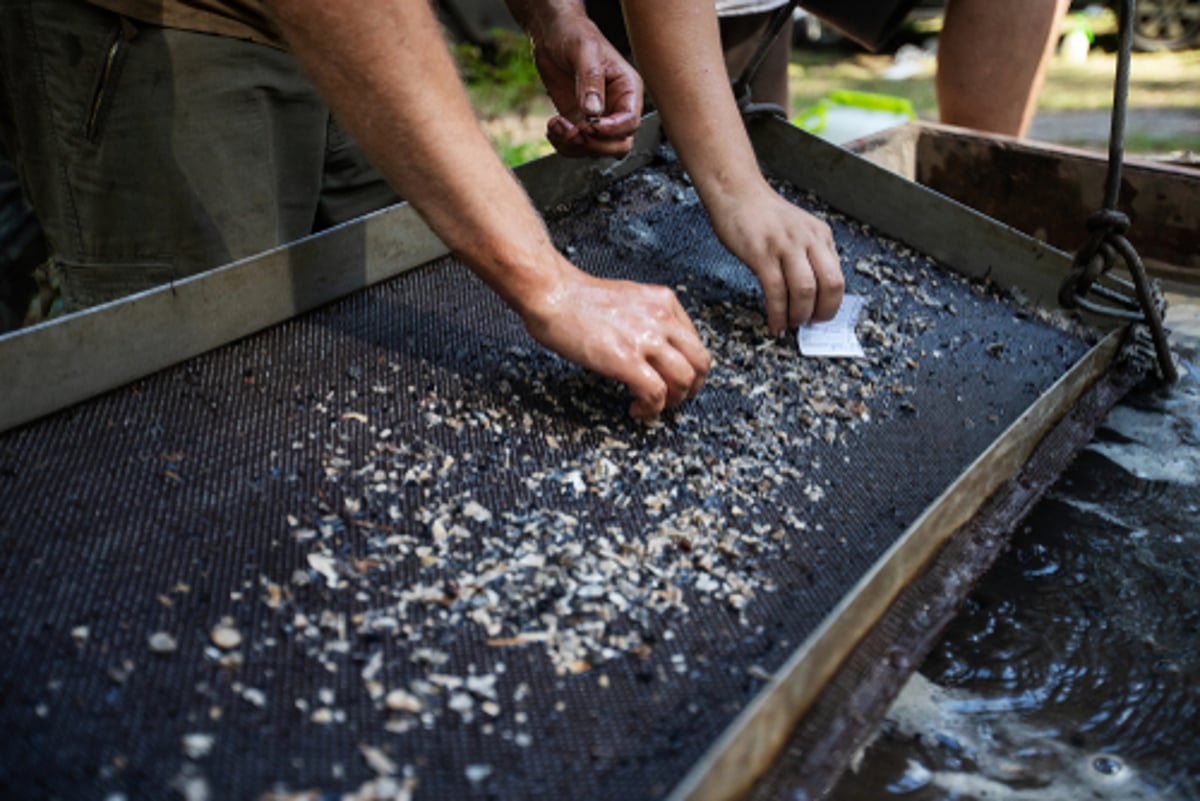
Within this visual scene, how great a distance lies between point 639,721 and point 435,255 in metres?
0.97

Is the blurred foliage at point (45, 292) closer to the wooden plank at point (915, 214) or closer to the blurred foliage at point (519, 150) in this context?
the wooden plank at point (915, 214)

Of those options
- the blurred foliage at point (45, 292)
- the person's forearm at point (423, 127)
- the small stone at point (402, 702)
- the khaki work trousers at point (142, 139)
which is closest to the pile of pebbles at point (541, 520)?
the small stone at point (402, 702)

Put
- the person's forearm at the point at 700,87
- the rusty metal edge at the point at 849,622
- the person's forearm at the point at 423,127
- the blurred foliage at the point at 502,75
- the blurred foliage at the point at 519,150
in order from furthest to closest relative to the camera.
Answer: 1. the blurred foliage at the point at 502,75
2. the blurred foliage at the point at 519,150
3. the person's forearm at the point at 700,87
4. the person's forearm at the point at 423,127
5. the rusty metal edge at the point at 849,622

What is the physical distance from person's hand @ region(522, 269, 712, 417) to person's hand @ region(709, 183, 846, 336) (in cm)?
29

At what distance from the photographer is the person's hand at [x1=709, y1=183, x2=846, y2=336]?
1.45 m

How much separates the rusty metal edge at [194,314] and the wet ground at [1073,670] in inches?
37.5

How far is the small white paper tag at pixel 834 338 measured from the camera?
59.1 inches

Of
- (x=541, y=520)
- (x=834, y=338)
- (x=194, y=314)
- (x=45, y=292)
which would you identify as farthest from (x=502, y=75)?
(x=541, y=520)

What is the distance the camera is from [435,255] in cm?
161

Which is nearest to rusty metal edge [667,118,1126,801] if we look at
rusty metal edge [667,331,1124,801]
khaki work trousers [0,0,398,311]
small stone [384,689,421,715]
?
rusty metal edge [667,331,1124,801]

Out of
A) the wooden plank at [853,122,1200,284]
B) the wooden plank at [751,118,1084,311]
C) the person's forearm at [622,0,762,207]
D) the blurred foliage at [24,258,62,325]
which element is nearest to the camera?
the person's forearm at [622,0,762,207]

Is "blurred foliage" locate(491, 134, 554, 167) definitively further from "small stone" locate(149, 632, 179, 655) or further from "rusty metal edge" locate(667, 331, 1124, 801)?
"small stone" locate(149, 632, 179, 655)

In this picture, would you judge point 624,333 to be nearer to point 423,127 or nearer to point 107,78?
point 423,127

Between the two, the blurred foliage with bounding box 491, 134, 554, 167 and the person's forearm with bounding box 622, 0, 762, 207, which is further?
the blurred foliage with bounding box 491, 134, 554, 167
